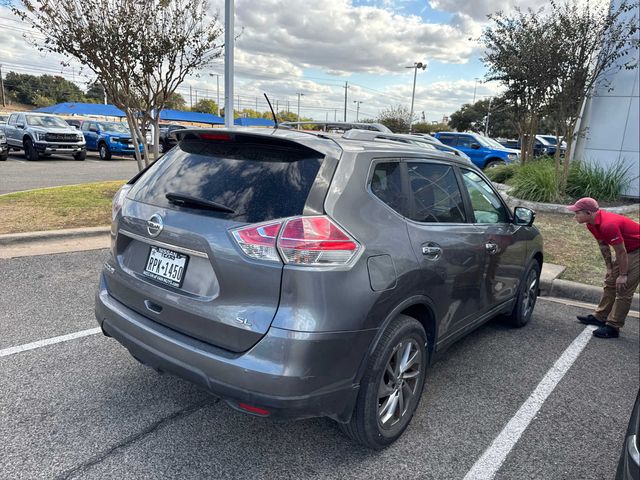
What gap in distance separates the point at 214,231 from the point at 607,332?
4213 millimetres

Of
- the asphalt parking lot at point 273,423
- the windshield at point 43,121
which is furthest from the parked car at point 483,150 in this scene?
the windshield at point 43,121

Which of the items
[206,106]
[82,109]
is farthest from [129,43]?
[206,106]

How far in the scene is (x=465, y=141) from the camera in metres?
19.8

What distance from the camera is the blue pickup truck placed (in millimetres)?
22328

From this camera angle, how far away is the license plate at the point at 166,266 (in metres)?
2.39

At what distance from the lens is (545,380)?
3650 mm

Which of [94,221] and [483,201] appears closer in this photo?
[483,201]

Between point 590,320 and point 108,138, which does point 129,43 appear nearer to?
point 590,320

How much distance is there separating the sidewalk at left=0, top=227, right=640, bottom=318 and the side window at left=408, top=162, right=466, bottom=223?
3303mm

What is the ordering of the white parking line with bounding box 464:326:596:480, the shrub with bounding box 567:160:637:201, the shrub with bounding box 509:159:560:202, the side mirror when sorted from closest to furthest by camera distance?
1. the white parking line with bounding box 464:326:596:480
2. the side mirror
3. the shrub with bounding box 509:159:560:202
4. the shrub with bounding box 567:160:637:201

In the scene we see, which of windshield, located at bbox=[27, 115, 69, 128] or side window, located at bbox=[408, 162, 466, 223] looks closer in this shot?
side window, located at bbox=[408, 162, 466, 223]

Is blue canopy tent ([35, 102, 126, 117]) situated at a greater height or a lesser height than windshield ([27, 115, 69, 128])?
greater

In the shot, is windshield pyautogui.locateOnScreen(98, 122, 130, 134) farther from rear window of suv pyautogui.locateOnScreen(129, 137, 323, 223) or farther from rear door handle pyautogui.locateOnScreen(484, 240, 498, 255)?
rear door handle pyautogui.locateOnScreen(484, 240, 498, 255)

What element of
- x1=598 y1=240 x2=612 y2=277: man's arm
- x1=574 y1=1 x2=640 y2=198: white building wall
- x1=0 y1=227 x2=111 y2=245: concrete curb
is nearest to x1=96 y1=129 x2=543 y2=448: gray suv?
x1=598 y1=240 x2=612 y2=277: man's arm
